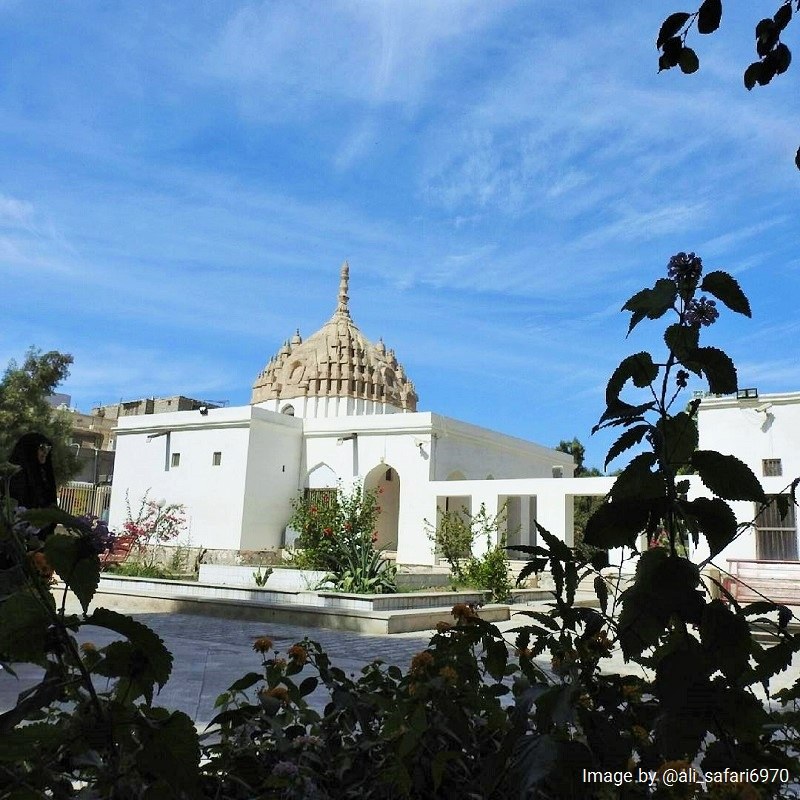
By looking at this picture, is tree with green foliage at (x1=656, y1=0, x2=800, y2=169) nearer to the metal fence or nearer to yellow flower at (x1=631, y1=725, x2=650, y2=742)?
yellow flower at (x1=631, y1=725, x2=650, y2=742)

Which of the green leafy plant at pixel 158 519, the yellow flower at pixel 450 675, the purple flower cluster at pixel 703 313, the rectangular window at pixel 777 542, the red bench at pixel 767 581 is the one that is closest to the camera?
the purple flower cluster at pixel 703 313

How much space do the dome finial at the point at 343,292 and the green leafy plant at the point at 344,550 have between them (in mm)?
18571

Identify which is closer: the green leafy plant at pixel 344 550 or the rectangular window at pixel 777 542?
the green leafy plant at pixel 344 550

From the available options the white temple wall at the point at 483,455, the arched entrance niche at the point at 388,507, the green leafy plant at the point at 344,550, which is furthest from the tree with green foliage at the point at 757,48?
the arched entrance niche at the point at 388,507

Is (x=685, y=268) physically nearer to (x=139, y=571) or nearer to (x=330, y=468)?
(x=139, y=571)

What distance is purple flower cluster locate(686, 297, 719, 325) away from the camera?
136 cm

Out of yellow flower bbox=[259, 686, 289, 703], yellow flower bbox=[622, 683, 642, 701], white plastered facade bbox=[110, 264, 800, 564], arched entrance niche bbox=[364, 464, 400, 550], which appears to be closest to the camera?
yellow flower bbox=[622, 683, 642, 701]

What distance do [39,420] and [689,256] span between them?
83.1 feet

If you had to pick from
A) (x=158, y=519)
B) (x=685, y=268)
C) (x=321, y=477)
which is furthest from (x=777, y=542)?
(x=158, y=519)

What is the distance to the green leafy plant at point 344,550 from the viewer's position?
35.6 feet

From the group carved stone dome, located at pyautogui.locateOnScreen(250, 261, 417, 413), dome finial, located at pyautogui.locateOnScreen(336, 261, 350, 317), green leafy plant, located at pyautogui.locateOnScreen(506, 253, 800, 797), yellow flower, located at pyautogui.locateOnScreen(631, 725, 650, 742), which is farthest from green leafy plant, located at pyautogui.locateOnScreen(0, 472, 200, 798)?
dome finial, located at pyautogui.locateOnScreen(336, 261, 350, 317)

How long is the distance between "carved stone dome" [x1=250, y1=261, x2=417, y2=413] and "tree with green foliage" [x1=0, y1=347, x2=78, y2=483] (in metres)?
6.78

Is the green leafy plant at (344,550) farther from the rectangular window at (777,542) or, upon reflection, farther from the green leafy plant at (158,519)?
the green leafy plant at (158,519)

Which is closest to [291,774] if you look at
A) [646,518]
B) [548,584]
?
[646,518]
